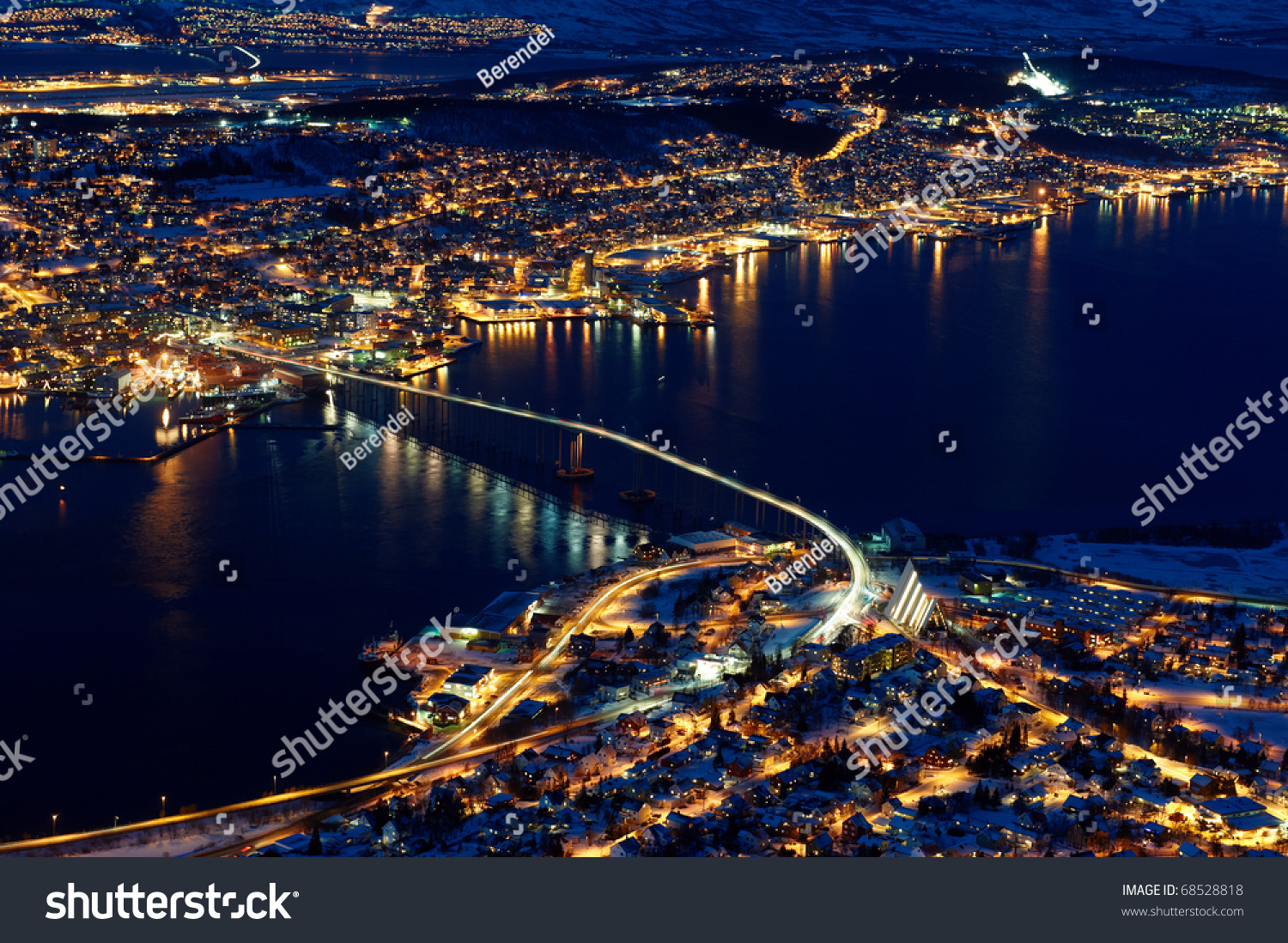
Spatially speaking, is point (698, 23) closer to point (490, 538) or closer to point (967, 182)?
point (967, 182)

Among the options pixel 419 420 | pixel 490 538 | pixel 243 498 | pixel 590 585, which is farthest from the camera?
pixel 419 420

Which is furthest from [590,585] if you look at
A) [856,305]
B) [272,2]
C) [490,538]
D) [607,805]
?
[272,2]
